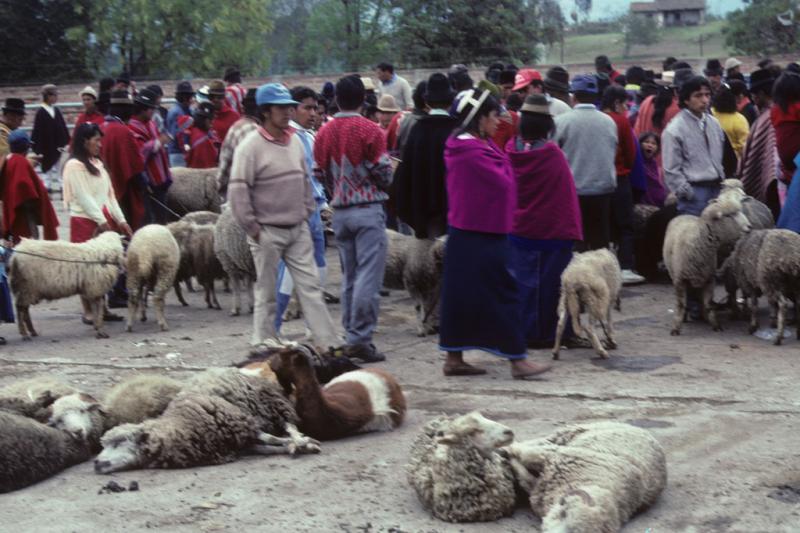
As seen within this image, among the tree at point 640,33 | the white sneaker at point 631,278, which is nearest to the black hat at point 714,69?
the white sneaker at point 631,278

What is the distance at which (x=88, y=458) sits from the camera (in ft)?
23.2

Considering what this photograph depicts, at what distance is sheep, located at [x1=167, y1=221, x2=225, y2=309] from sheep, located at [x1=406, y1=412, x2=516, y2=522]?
6840mm

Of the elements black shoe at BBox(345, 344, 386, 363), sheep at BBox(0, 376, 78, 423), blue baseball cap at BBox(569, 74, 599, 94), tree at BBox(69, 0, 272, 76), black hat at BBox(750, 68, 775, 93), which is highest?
tree at BBox(69, 0, 272, 76)

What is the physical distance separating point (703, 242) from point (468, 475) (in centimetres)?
523

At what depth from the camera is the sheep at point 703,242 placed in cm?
1045

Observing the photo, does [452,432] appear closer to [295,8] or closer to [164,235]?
[164,235]

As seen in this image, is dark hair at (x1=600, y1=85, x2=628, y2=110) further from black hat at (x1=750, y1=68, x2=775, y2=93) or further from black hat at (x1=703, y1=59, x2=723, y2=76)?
black hat at (x1=703, y1=59, x2=723, y2=76)

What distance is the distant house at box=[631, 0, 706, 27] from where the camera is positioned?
8925cm

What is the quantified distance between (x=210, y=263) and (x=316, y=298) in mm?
3277

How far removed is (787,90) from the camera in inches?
429

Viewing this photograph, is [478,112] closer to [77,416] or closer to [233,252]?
[77,416]

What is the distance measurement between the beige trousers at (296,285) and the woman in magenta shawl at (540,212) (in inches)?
60.5

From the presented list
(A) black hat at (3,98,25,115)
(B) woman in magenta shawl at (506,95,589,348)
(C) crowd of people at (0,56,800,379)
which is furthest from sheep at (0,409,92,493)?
(A) black hat at (3,98,25,115)

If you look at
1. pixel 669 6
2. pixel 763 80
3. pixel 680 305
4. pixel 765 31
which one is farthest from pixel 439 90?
pixel 669 6
